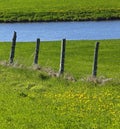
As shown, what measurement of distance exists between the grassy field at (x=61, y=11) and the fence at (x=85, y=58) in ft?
112

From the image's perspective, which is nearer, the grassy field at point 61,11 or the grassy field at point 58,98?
the grassy field at point 58,98

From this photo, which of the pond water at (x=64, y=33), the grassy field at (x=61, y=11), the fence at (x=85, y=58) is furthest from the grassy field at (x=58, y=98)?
the grassy field at (x=61, y=11)

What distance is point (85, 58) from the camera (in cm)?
3512

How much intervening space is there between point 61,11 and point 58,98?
6376 centimetres

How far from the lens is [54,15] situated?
3187 inches

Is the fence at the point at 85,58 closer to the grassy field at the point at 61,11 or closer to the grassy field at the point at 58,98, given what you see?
the grassy field at the point at 58,98

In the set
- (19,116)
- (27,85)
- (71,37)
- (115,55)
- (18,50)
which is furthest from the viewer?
(71,37)

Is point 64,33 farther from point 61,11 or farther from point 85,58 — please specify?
point 61,11

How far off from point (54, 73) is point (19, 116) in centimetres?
965

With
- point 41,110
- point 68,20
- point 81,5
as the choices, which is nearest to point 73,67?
point 41,110

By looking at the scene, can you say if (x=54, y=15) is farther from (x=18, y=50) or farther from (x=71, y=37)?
(x=18, y=50)

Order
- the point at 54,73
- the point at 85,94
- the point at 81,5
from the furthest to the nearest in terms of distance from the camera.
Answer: the point at 81,5, the point at 54,73, the point at 85,94

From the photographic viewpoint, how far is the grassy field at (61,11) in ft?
259

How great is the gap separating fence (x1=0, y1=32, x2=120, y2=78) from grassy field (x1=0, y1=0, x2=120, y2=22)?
1346 inches
